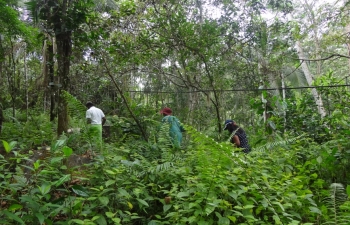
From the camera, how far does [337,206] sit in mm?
2467

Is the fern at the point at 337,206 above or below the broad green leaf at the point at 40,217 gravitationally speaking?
below

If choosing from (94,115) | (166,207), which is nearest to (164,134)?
(166,207)

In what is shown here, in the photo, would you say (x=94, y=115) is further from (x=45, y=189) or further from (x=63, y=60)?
(x=45, y=189)

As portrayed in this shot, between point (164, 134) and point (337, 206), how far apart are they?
239cm

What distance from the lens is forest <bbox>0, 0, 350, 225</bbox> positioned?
2.23 metres

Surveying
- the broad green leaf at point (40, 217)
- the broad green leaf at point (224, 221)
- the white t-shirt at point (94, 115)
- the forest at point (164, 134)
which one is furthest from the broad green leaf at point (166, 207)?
the white t-shirt at point (94, 115)

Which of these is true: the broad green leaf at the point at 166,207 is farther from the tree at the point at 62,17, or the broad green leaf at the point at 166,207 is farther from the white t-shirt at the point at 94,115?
the white t-shirt at the point at 94,115

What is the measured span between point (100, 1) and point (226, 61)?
376 centimetres

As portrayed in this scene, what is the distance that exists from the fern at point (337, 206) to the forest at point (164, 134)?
2 centimetres

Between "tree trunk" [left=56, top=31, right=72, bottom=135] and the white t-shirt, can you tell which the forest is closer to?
"tree trunk" [left=56, top=31, right=72, bottom=135]

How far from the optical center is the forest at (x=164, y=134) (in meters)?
2.23

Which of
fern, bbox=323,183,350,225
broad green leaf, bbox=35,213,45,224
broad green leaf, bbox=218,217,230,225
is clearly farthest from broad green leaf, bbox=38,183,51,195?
fern, bbox=323,183,350,225

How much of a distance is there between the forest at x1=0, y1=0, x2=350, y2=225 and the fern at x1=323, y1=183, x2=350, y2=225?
2 cm

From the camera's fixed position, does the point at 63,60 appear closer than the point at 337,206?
No
